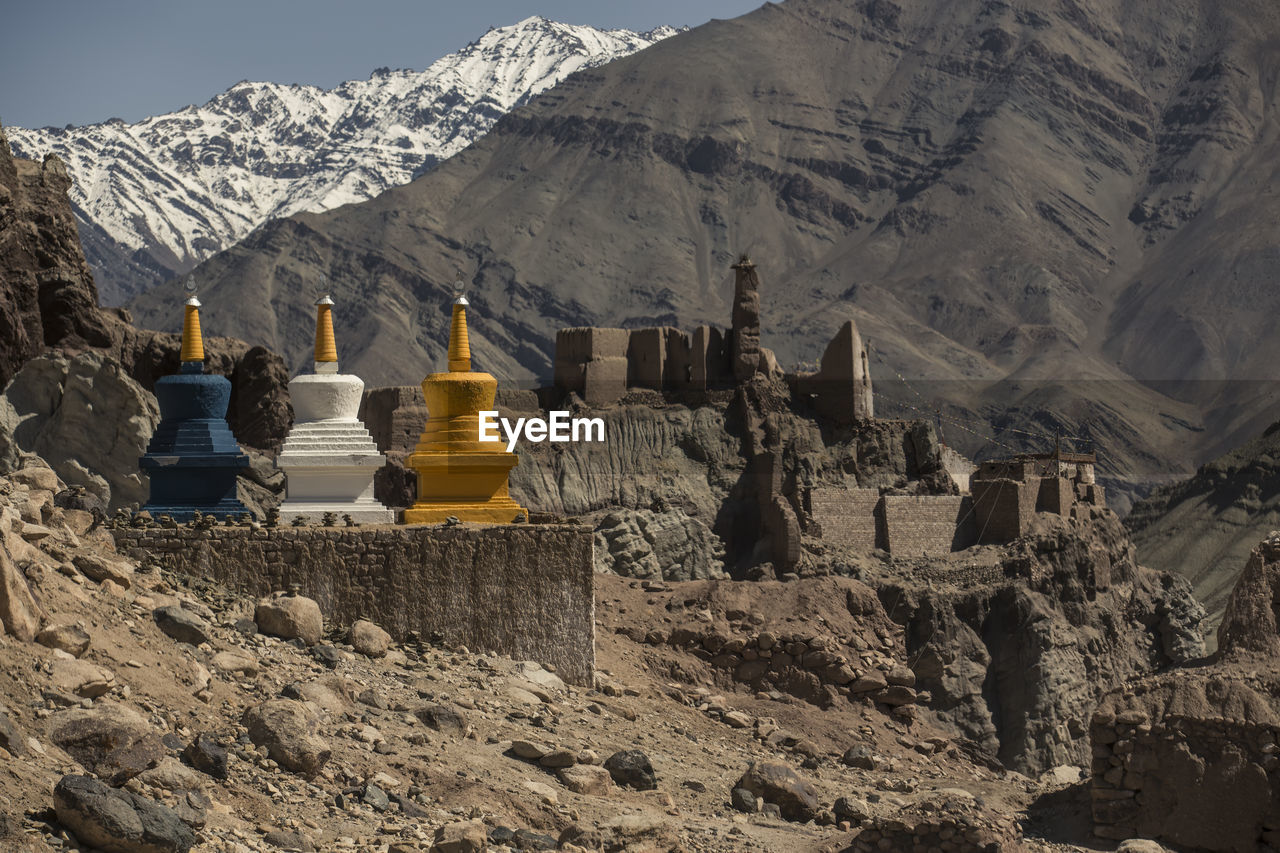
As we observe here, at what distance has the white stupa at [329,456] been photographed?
30.3 metres

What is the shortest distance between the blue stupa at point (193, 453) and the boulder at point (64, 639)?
8.84m

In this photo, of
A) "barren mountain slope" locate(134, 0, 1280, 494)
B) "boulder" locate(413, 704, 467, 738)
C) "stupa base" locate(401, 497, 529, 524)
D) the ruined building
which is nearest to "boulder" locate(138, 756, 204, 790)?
"boulder" locate(413, 704, 467, 738)

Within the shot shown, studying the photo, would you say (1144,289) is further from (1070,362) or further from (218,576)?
(218,576)

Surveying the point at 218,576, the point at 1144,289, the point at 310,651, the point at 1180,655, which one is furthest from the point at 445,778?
the point at 1144,289

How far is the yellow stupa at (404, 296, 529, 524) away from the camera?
2991 cm

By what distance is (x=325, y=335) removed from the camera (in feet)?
105

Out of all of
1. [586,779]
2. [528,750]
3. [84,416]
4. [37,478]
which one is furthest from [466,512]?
[84,416]

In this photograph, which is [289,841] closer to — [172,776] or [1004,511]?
[172,776]

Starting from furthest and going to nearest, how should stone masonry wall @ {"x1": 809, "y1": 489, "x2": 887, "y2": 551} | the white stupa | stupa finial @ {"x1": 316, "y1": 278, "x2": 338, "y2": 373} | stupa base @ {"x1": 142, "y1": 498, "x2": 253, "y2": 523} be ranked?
stone masonry wall @ {"x1": 809, "y1": 489, "x2": 887, "y2": 551}, stupa finial @ {"x1": 316, "y1": 278, "x2": 338, "y2": 373}, the white stupa, stupa base @ {"x1": 142, "y1": 498, "x2": 253, "y2": 523}

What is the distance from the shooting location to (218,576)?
25.2 meters

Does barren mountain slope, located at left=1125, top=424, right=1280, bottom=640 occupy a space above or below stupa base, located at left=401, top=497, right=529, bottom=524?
below

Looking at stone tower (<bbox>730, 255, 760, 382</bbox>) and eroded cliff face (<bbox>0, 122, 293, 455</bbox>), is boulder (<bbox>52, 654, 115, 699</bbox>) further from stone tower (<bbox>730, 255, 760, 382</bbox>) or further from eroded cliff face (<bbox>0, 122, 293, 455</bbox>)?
stone tower (<bbox>730, 255, 760, 382</bbox>)

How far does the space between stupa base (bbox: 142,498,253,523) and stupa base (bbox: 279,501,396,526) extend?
3.01 ft

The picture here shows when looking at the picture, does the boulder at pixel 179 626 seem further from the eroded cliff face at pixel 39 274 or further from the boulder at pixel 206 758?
the eroded cliff face at pixel 39 274
